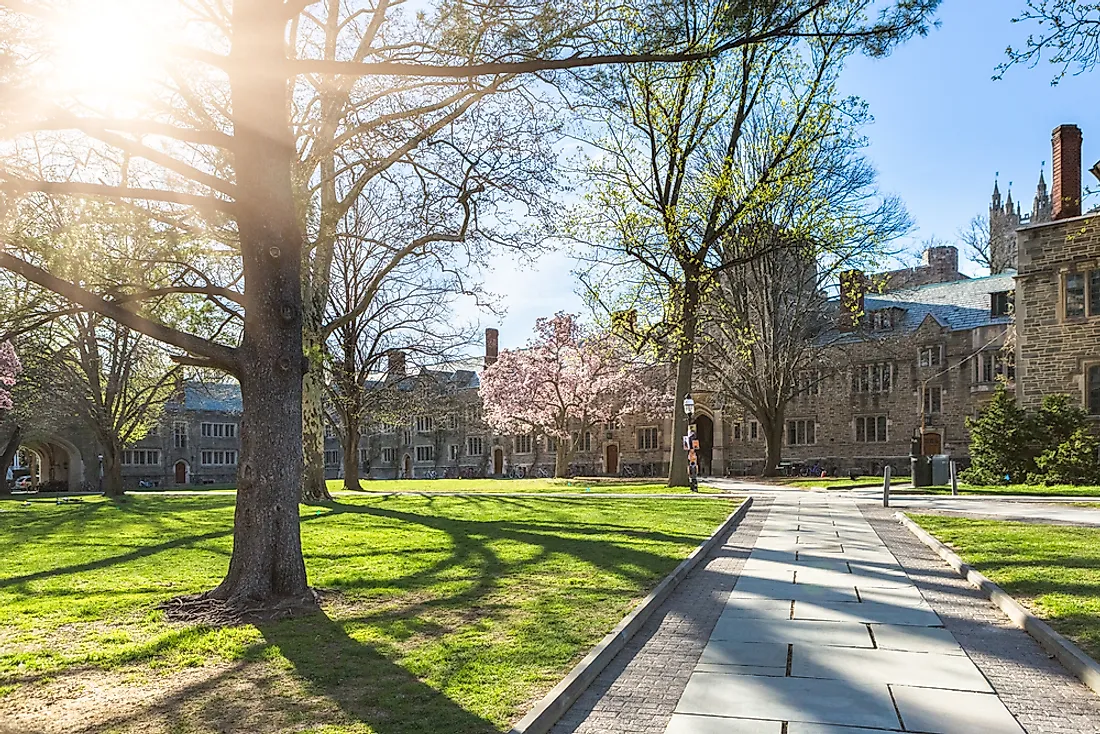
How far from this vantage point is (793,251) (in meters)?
26.2

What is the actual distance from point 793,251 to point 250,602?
22.7m

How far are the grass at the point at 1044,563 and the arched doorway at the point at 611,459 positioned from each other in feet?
130

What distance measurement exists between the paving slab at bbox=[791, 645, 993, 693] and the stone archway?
5175 centimetres

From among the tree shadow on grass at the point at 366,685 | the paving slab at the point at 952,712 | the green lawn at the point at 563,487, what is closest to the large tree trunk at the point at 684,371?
the green lawn at the point at 563,487

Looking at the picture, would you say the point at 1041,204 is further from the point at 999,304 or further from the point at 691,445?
the point at 691,445

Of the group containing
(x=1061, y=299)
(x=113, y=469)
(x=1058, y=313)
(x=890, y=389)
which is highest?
(x=1061, y=299)

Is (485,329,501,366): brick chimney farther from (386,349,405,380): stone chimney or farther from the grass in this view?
the grass

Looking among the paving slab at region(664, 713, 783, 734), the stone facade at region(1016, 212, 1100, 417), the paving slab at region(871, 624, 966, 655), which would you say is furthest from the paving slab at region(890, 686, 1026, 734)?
the stone facade at region(1016, 212, 1100, 417)

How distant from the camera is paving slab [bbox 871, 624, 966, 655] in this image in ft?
19.4

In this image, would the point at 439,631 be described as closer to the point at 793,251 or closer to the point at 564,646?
the point at 564,646

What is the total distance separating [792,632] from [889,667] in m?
1.07

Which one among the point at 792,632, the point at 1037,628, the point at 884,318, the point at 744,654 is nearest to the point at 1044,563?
the point at 1037,628

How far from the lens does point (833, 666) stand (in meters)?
5.46

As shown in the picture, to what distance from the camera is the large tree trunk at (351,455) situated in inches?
1067
